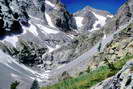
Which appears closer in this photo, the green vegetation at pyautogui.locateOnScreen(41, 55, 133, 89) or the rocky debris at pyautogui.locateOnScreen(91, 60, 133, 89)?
the rocky debris at pyautogui.locateOnScreen(91, 60, 133, 89)

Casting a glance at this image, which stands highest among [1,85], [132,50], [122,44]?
[1,85]

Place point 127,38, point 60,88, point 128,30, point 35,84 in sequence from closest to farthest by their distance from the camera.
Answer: point 60,88, point 35,84, point 127,38, point 128,30

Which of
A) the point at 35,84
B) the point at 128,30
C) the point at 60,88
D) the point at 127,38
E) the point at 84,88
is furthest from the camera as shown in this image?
the point at 128,30

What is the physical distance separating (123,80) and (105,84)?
12.4 ft

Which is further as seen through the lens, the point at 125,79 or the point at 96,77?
the point at 96,77

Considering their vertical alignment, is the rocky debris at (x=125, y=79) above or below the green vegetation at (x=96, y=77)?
below

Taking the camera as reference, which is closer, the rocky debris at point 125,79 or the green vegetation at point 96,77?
the rocky debris at point 125,79

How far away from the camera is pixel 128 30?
111 meters

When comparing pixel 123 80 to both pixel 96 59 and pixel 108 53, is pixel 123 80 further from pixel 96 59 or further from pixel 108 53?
pixel 96 59

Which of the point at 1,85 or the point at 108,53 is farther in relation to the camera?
the point at 1,85

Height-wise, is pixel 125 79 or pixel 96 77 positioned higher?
pixel 96 77

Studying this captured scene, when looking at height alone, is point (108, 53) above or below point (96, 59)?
below

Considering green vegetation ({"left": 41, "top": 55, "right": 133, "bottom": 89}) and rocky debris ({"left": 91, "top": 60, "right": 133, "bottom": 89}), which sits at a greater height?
green vegetation ({"left": 41, "top": 55, "right": 133, "bottom": 89})

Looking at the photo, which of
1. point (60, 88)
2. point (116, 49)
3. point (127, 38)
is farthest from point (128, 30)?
point (60, 88)
